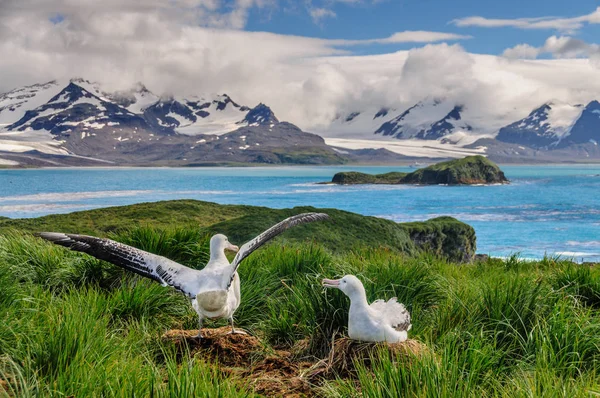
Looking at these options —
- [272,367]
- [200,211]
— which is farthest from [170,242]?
[200,211]

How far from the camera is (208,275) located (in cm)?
705

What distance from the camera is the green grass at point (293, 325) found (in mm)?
4684

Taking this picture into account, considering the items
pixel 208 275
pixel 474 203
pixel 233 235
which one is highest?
pixel 208 275

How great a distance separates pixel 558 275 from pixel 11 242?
894 centimetres

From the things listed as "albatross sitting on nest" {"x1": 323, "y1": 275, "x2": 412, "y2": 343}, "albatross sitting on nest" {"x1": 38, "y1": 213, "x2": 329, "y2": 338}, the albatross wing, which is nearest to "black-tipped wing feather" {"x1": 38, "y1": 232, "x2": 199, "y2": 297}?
"albatross sitting on nest" {"x1": 38, "y1": 213, "x2": 329, "y2": 338}

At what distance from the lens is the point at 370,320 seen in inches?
232

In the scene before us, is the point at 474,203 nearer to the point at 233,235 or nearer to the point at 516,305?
the point at 233,235

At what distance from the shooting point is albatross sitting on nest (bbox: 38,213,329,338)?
6.86 meters

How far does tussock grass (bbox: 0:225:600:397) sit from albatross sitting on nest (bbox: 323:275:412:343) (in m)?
0.32

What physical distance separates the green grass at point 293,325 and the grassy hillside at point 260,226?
5.70 feet

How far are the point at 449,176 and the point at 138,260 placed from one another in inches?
4769

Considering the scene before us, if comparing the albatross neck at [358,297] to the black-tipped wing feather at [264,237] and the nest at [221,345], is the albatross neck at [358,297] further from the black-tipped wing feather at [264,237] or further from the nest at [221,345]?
the nest at [221,345]

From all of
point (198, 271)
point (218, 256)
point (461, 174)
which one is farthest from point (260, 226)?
point (461, 174)

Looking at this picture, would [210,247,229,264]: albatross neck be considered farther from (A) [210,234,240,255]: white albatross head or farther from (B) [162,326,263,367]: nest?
(B) [162,326,263,367]: nest
